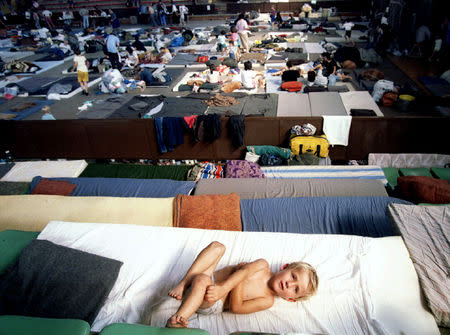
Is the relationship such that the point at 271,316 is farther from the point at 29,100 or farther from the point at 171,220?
the point at 29,100

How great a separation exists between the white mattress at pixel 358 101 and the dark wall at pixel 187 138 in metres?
1.11

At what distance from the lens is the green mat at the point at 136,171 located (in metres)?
5.47

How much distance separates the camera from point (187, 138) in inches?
246

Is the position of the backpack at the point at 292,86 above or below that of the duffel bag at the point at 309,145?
above

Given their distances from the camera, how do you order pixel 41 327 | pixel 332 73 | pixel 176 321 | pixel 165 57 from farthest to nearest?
1. pixel 165 57
2. pixel 332 73
3. pixel 176 321
4. pixel 41 327

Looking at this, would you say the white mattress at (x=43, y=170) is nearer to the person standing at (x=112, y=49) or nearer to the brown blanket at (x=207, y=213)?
the brown blanket at (x=207, y=213)

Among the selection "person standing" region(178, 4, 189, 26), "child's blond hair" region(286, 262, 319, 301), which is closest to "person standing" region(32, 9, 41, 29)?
"person standing" region(178, 4, 189, 26)

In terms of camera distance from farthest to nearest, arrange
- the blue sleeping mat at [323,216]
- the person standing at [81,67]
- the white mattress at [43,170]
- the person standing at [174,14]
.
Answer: the person standing at [174,14] → the person standing at [81,67] → the white mattress at [43,170] → the blue sleeping mat at [323,216]

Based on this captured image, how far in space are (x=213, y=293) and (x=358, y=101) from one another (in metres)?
6.40

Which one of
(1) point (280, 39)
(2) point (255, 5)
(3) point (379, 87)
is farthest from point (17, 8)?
(3) point (379, 87)

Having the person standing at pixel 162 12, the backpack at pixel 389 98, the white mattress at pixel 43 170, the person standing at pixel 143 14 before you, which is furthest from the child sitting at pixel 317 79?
the person standing at pixel 143 14

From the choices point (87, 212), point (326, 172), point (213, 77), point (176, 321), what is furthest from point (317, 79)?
point (176, 321)

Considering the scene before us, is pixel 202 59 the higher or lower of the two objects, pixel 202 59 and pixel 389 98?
the higher

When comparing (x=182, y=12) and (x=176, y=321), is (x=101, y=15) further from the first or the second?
(x=176, y=321)
